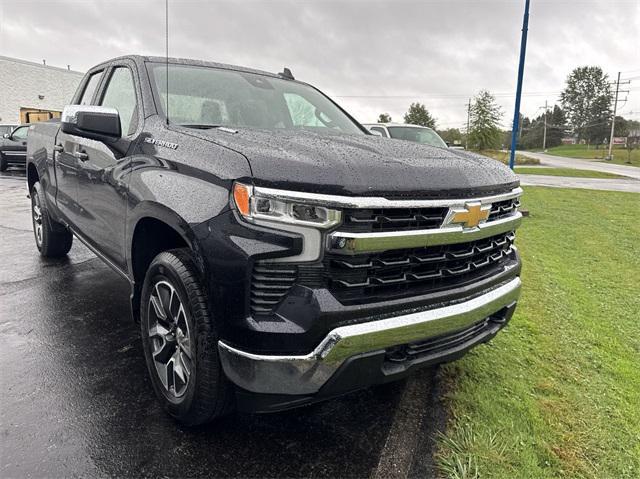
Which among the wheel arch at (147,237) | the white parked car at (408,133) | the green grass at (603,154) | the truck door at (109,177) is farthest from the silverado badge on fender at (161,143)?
the green grass at (603,154)

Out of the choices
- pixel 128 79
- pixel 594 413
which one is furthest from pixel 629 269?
pixel 128 79

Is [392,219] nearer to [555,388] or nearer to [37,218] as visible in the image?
[555,388]

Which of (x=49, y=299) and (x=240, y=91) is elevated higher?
(x=240, y=91)

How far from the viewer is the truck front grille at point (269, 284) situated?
75.5 inches

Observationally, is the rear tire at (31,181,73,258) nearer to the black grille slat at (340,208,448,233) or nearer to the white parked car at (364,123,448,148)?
the black grille slat at (340,208,448,233)

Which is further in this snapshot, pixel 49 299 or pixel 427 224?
pixel 49 299

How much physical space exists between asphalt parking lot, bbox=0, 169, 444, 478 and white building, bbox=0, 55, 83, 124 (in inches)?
1223

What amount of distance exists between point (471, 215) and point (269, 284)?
1042 millimetres

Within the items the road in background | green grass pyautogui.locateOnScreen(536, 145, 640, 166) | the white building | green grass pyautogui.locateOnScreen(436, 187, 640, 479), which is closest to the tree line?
green grass pyautogui.locateOnScreen(536, 145, 640, 166)

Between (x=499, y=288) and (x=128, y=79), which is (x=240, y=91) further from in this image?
(x=499, y=288)

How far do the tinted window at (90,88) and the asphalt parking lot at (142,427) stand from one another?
6.54ft

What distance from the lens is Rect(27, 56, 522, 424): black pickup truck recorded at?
6.29 feet

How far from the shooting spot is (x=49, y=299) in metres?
4.21

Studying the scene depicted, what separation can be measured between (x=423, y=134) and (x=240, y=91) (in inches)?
309
